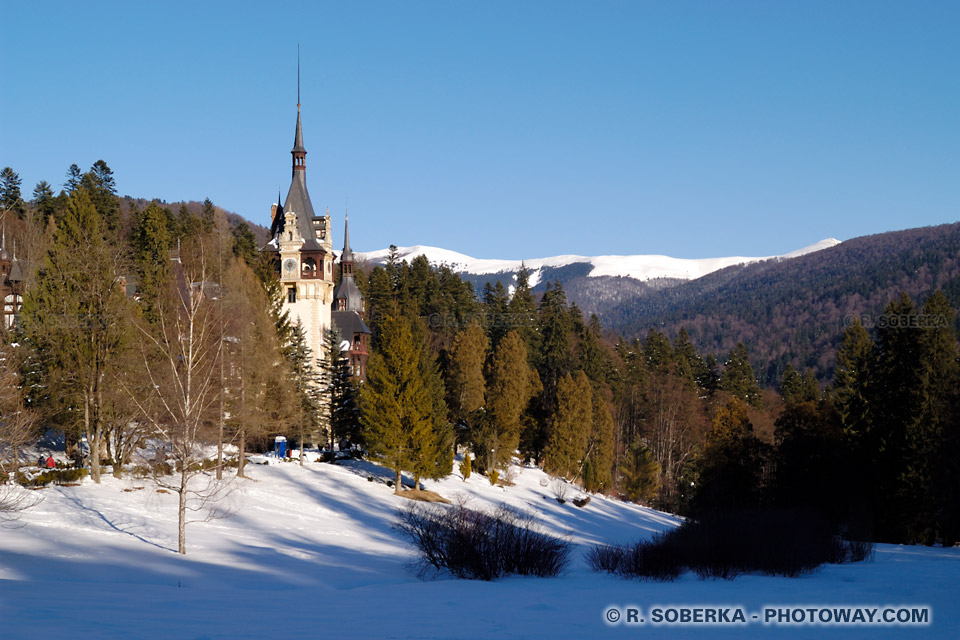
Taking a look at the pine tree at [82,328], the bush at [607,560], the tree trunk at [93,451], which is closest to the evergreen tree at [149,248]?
the pine tree at [82,328]

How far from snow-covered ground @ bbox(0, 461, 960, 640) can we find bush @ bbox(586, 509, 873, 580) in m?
0.54

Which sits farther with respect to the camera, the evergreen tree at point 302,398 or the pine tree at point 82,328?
the evergreen tree at point 302,398

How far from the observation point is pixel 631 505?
179 feet

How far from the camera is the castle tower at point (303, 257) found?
6231 centimetres

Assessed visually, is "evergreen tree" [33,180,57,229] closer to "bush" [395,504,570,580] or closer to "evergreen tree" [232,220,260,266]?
"evergreen tree" [232,220,260,266]

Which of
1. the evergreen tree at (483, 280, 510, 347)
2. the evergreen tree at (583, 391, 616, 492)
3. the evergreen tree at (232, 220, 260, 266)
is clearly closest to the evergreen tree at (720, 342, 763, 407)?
the evergreen tree at (583, 391, 616, 492)

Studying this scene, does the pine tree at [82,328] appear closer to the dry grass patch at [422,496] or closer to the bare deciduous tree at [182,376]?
the bare deciduous tree at [182,376]

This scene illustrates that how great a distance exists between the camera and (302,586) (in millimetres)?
17469

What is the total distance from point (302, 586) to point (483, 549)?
4046 mm

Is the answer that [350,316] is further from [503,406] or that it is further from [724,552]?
[724,552]

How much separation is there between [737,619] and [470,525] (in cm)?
827

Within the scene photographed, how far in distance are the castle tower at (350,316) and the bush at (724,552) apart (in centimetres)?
4567

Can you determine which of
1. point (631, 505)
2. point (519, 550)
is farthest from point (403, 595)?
point (631, 505)

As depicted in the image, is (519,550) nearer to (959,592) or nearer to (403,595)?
(403,595)
